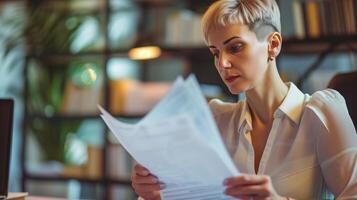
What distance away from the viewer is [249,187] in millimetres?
644

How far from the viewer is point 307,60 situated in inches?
94.7

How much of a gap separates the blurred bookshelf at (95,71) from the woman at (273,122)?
1.91 meters

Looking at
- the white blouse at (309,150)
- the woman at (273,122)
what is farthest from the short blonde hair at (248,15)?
the white blouse at (309,150)

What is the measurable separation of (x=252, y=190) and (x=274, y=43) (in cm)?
29

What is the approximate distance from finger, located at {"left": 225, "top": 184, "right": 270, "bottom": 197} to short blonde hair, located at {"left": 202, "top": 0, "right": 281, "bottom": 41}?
0.27 m

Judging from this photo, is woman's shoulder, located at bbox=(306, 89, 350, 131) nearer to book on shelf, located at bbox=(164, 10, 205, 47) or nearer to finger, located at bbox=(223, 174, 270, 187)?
finger, located at bbox=(223, 174, 270, 187)

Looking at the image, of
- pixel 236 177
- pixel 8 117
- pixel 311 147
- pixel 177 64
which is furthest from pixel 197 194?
pixel 177 64

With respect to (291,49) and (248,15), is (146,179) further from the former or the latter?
(291,49)

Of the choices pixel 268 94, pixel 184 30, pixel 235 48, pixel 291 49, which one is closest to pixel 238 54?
pixel 235 48

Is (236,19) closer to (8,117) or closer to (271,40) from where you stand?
(271,40)

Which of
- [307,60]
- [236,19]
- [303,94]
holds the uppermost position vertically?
[307,60]

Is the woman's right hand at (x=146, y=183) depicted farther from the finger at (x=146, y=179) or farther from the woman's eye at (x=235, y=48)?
the woman's eye at (x=235, y=48)

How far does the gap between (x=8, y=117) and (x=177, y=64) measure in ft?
6.72

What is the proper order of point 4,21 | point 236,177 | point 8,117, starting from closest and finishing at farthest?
point 236,177, point 8,117, point 4,21
